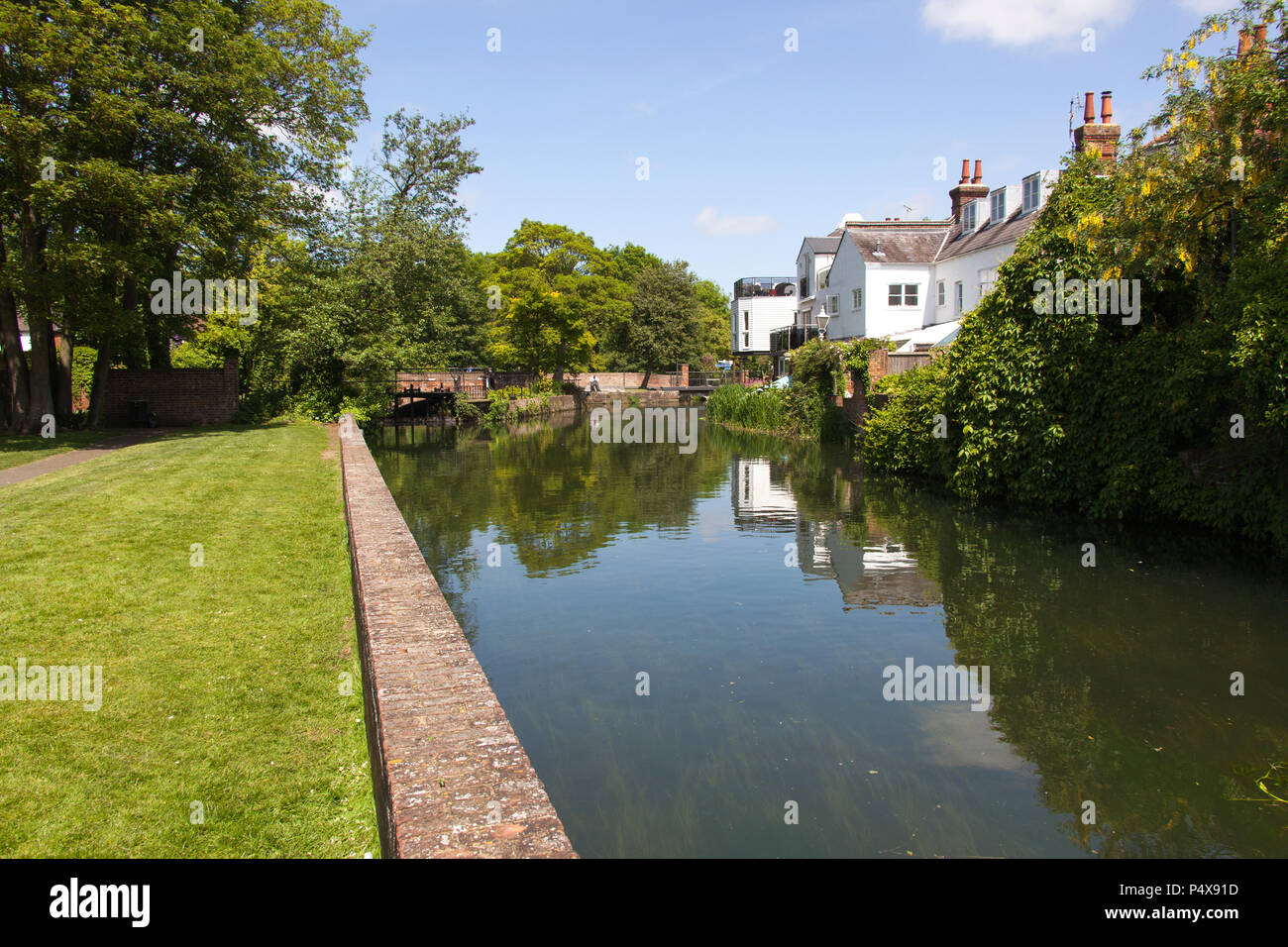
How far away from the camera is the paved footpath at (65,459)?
14955mm

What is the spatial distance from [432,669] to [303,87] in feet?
98.6

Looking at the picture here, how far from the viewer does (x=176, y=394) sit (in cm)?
2805

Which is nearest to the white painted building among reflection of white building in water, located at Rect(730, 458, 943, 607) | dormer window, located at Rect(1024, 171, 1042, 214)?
dormer window, located at Rect(1024, 171, 1042, 214)

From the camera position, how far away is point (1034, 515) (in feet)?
55.9

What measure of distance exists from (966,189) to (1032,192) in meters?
5.58

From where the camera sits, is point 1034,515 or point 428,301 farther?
point 428,301

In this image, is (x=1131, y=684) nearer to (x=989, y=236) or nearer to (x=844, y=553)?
(x=844, y=553)

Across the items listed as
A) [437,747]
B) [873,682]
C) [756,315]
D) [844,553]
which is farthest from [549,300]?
[437,747]

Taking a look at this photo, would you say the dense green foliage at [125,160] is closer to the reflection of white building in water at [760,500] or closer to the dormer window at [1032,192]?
the reflection of white building in water at [760,500]

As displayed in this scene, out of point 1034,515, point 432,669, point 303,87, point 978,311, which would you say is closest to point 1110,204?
point 978,311

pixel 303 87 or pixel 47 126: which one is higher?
pixel 303 87
